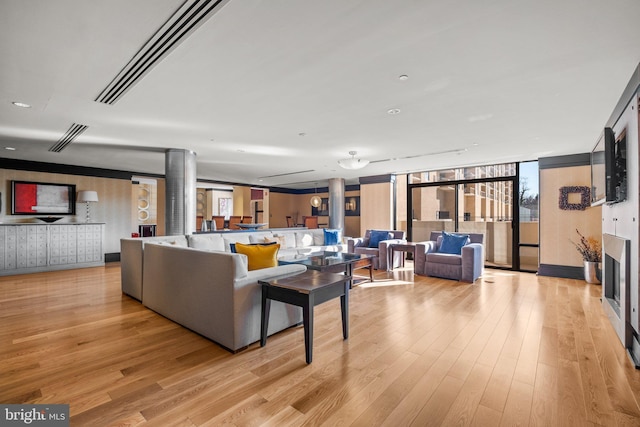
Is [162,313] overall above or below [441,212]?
below

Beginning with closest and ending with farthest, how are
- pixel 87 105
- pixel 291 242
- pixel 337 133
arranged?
pixel 87 105 → pixel 337 133 → pixel 291 242

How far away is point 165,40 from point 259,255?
6.90 feet

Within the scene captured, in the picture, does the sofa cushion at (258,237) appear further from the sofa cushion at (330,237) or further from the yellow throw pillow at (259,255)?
the yellow throw pillow at (259,255)

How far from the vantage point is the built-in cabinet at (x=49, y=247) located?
6066 mm

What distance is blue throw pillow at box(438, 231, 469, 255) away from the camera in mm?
5941

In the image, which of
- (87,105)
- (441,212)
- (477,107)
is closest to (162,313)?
(87,105)

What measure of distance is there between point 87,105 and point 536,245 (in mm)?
8209

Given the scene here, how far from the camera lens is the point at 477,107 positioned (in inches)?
136

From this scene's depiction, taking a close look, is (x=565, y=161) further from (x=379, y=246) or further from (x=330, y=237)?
(x=330, y=237)

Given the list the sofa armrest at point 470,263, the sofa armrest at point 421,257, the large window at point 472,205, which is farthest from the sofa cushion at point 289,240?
the sofa armrest at point 470,263

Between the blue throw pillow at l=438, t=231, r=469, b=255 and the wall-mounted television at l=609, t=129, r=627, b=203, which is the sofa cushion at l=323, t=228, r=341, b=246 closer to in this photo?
the blue throw pillow at l=438, t=231, r=469, b=255

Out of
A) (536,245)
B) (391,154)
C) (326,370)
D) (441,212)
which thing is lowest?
(326,370)

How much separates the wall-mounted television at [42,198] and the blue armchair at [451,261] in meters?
8.42

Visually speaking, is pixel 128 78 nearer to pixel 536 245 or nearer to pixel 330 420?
pixel 330 420
